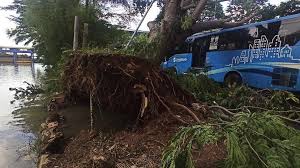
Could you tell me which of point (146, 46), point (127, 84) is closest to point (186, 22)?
point (146, 46)

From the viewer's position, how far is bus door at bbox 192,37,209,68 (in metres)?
14.6

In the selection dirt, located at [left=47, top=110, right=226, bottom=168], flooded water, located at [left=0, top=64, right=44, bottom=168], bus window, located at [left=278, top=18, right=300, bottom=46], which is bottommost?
flooded water, located at [left=0, top=64, right=44, bottom=168]

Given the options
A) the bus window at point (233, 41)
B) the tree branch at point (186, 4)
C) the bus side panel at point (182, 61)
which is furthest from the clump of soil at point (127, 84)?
the bus side panel at point (182, 61)

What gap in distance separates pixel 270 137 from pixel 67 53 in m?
3.97

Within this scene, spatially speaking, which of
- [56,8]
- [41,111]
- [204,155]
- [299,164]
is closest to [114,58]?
[204,155]

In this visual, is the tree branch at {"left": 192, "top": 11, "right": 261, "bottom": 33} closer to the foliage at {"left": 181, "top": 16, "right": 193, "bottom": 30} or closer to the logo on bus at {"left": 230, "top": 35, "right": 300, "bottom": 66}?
the foliage at {"left": 181, "top": 16, "right": 193, "bottom": 30}

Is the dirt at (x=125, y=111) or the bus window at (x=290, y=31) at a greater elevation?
the bus window at (x=290, y=31)

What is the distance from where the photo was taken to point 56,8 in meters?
11.1

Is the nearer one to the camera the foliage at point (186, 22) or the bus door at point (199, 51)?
the foliage at point (186, 22)

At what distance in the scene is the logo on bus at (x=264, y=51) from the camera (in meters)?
10.8

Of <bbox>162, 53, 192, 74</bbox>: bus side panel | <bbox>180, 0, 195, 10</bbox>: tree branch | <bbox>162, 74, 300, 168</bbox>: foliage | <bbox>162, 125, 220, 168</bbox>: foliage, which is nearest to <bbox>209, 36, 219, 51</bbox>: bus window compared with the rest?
<bbox>162, 53, 192, 74</bbox>: bus side panel

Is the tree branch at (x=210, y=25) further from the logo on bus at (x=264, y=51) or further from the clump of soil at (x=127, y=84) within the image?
the clump of soil at (x=127, y=84)

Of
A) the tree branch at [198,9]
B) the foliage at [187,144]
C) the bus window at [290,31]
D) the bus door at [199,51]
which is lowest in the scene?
the foliage at [187,144]

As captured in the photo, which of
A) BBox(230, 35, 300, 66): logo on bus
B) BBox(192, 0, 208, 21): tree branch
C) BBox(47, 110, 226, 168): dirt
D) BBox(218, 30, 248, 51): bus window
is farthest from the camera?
BBox(218, 30, 248, 51): bus window
